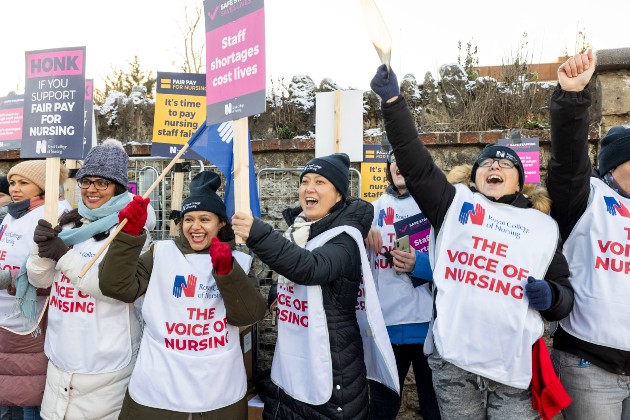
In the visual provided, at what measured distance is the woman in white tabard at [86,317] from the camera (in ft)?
8.28

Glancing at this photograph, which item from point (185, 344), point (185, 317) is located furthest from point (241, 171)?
point (185, 344)

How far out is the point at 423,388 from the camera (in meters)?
2.79

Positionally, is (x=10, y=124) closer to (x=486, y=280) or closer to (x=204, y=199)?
(x=204, y=199)

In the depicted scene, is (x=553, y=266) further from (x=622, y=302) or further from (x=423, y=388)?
(x=423, y=388)

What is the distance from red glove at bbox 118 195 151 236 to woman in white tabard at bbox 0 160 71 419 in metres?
1.00

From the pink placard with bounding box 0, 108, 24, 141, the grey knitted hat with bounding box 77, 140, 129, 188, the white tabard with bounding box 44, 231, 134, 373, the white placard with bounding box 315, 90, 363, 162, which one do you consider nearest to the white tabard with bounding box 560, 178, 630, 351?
the white placard with bounding box 315, 90, 363, 162

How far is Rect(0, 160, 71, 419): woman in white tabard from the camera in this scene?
2836mm

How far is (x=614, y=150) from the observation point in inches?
90.4

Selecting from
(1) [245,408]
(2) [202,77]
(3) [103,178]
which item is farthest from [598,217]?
(2) [202,77]

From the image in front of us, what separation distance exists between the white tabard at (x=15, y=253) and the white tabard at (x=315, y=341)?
1612mm

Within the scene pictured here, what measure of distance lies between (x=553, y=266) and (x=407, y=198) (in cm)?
98

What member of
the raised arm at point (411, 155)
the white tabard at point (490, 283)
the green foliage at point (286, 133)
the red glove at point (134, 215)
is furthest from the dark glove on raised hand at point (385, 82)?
the green foliage at point (286, 133)

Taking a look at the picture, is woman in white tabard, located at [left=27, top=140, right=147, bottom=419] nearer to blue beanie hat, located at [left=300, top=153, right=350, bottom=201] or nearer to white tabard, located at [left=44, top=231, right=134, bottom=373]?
white tabard, located at [left=44, top=231, right=134, bottom=373]

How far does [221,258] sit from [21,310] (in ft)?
5.20
